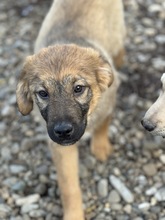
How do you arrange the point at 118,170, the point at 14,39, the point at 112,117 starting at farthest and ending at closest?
the point at 14,39
the point at 112,117
the point at 118,170

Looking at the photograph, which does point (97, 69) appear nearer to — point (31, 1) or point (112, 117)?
point (112, 117)

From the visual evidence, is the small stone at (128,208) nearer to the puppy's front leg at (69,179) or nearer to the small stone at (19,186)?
the puppy's front leg at (69,179)

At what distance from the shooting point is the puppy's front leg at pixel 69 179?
418cm

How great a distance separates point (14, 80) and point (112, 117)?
3.82ft

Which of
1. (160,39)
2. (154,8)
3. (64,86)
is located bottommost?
(64,86)

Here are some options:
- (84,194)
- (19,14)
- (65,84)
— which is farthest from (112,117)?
(19,14)

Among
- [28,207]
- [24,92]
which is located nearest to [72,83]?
[24,92]

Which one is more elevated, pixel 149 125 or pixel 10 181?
pixel 10 181

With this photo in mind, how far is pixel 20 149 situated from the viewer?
4902 mm

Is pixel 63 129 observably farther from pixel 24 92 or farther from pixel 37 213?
pixel 37 213

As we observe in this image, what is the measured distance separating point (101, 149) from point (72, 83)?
1.17 m

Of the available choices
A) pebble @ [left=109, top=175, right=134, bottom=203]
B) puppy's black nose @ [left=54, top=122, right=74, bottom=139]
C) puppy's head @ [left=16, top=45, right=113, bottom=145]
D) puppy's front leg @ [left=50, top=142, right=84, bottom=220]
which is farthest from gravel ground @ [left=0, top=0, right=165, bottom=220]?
puppy's black nose @ [left=54, top=122, right=74, bottom=139]

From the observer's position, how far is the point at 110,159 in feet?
15.8

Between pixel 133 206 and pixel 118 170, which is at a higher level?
pixel 118 170
